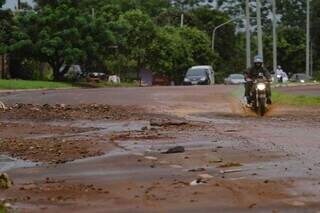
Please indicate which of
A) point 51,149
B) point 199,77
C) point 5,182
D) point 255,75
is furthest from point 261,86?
point 199,77

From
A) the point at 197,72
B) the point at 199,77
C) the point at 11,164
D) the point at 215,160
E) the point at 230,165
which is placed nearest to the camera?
the point at 230,165

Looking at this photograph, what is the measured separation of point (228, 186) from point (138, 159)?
282cm

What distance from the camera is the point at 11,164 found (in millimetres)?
10789

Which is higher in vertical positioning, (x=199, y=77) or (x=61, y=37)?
(x=61, y=37)

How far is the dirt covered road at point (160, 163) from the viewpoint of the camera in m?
7.47

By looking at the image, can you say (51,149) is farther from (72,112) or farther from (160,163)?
(72,112)

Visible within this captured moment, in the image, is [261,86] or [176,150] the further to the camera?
[261,86]

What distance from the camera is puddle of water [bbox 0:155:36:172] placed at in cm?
1045

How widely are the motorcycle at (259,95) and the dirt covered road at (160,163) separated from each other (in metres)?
1.11

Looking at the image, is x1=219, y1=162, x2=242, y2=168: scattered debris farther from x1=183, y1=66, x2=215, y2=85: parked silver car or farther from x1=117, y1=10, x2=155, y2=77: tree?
x1=117, y1=10, x2=155, y2=77: tree

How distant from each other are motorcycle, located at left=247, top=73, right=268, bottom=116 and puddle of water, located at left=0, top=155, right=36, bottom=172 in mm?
10972

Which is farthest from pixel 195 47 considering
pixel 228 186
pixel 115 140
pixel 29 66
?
pixel 228 186

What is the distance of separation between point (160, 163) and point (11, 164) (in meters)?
2.17

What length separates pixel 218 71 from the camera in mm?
91500
